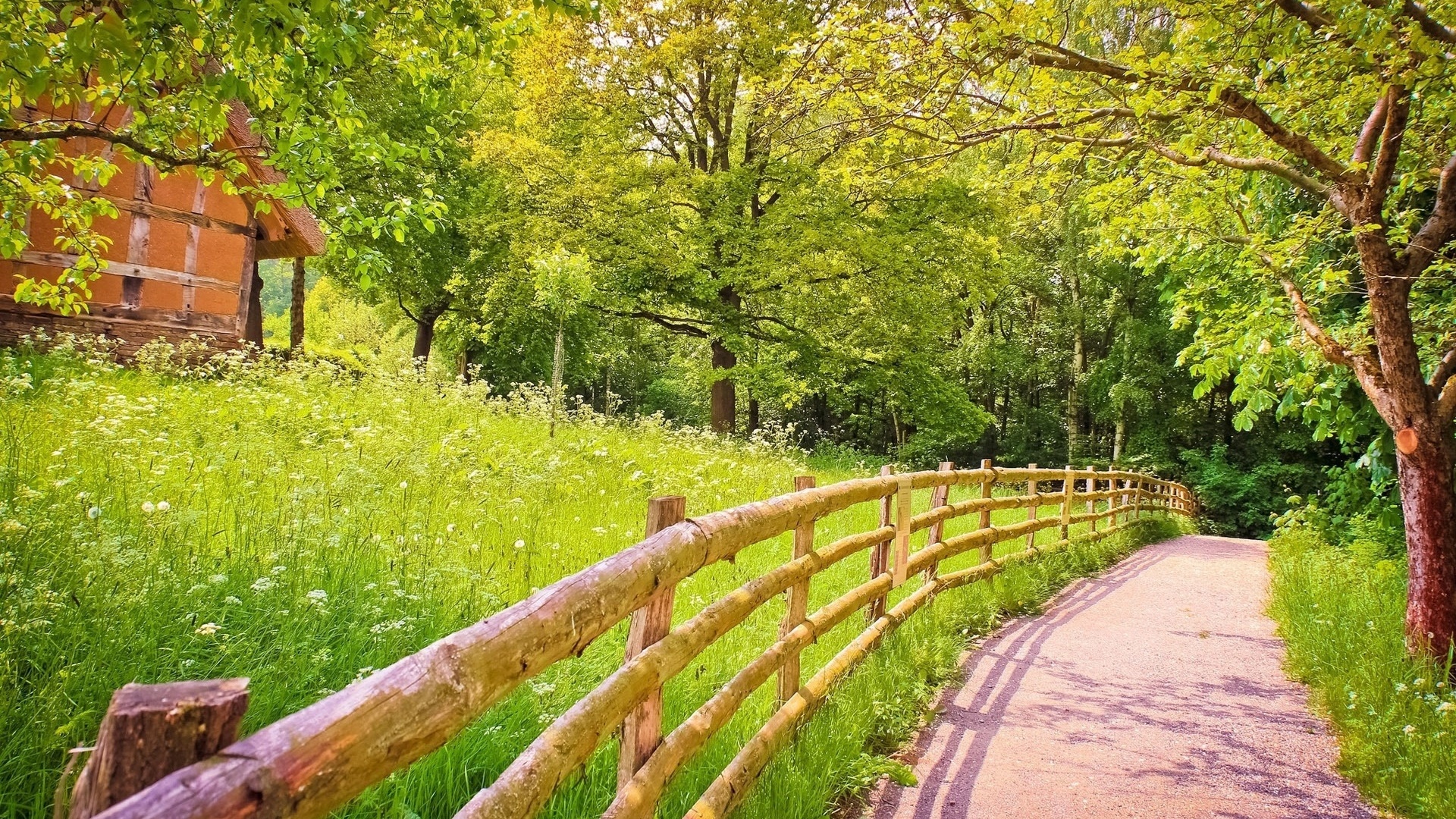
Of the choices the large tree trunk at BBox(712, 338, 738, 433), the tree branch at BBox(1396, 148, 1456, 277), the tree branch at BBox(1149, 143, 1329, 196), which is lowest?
the large tree trunk at BBox(712, 338, 738, 433)

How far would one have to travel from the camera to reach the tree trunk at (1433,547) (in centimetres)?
502

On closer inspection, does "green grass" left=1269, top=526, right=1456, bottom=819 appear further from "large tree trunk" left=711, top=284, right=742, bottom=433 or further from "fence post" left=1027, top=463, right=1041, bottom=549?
"large tree trunk" left=711, top=284, right=742, bottom=433

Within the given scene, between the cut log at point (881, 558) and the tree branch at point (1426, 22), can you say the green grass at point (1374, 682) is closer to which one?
the cut log at point (881, 558)

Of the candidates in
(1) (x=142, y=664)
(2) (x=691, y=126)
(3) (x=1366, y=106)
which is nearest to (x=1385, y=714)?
(3) (x=1366, y=106)

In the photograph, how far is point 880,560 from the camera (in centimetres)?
537

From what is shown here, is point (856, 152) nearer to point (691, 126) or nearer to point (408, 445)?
point (408, 445)

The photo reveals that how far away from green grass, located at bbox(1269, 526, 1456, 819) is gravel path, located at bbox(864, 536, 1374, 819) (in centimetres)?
16

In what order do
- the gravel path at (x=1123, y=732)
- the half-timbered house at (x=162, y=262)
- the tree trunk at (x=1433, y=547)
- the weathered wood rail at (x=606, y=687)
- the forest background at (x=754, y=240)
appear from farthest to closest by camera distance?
the half-timbered house at (x=162, y=262), the forest background at (x=754, y=240), the tree trunk at (x=1433, y=547), the gravel path at (x=1123, y=732), the weathered wood rail at (x=606, y=687)

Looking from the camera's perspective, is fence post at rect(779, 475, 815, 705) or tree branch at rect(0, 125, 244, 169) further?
fence post at rect(779, 475, 815, 705)

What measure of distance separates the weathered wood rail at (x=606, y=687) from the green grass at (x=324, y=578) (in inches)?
8.7

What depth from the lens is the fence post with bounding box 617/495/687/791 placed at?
2.55m

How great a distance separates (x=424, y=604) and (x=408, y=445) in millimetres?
3578

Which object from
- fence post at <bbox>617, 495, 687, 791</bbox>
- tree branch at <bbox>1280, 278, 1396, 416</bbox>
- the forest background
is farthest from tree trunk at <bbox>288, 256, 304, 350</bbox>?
tree branch at <bbox>1280, 278, 1396, 416</bbox>

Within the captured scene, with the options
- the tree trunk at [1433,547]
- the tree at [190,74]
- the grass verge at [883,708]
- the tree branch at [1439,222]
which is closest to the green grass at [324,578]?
the grass verge at [883,708]
